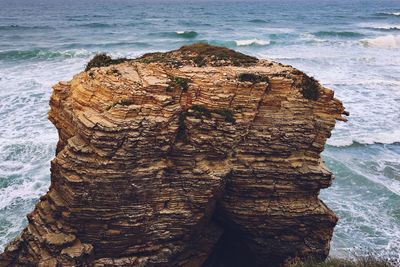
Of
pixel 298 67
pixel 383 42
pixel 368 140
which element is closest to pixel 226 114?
pixel 368 140

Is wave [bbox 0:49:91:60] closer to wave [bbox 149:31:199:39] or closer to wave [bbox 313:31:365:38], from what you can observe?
wave [bbox 149:31:199:39]

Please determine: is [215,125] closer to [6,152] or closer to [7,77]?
[6,152]

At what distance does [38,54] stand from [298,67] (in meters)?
27.0

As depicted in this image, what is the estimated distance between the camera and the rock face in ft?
33.5

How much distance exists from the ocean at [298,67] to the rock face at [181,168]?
4.48m

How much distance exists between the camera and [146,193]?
10453 millimetres

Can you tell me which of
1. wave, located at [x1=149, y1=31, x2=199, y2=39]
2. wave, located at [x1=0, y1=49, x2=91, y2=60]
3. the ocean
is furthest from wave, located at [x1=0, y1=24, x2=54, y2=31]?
wave, located at [x1=0, y1=49, x2=91, y2=60]

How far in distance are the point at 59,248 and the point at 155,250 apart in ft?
7.90

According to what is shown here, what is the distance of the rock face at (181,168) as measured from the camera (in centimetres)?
1020

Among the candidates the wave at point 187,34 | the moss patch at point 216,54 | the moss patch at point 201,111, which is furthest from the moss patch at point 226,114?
the wave at point 187,34

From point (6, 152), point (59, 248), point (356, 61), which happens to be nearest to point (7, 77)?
point (6, 152)

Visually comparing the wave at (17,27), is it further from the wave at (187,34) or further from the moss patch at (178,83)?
the moss patch at (178,83)

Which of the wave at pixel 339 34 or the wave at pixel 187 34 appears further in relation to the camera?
the wave at pixel 339 34

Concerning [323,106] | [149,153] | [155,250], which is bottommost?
[155,250]
